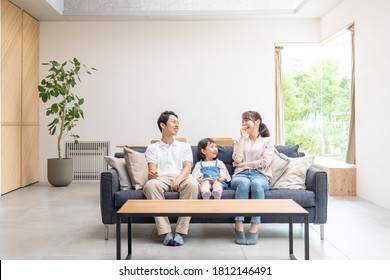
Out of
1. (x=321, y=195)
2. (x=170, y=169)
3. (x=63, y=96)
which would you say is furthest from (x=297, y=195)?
(x=63, y=96)

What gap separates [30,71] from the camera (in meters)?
8.16

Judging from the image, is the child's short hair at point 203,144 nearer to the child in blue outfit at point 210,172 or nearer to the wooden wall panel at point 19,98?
the child in blue outfit at point 210,172

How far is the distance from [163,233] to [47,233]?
4.04 feet

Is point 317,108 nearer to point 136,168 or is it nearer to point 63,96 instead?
point 63,96

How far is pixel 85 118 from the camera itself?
8.62 metres

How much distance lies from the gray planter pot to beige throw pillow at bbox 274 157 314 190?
4618 millimetres

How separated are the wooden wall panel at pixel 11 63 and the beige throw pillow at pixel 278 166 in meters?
4.49

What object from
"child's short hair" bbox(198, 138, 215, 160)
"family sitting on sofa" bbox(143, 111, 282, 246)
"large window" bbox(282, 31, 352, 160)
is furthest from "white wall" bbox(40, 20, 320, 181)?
"family sitting on sofa" bbox(143, 111, 282, 246)

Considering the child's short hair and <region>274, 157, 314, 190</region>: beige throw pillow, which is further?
the child's short hair

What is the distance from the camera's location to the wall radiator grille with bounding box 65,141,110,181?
864 cm

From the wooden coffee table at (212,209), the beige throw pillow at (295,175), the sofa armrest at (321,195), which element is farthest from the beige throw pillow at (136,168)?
the sofa armrest at (321,195)

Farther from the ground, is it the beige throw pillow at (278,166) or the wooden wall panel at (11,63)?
the wooden wall panel at (11,63)

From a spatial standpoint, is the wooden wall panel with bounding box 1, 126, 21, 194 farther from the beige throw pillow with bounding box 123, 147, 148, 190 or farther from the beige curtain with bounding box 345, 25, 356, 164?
the beige curtain with bounding box 345, 25, 356, 164

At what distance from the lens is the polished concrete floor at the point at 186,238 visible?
357 centimetres
